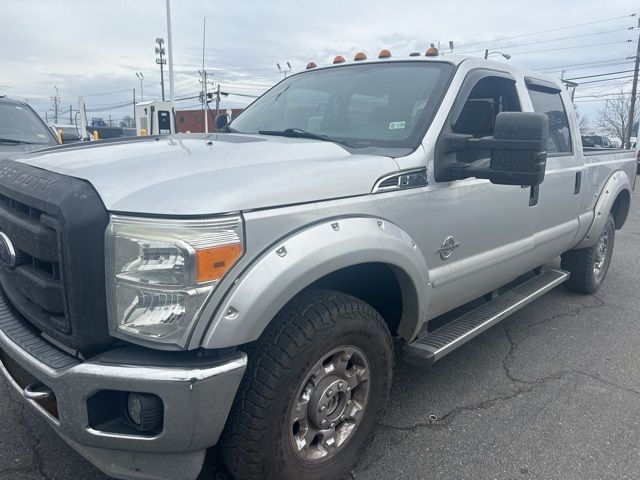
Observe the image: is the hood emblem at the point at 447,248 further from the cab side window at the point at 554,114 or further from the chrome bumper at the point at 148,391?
the cab side window at the point at 554,114

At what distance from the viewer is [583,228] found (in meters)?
4.75

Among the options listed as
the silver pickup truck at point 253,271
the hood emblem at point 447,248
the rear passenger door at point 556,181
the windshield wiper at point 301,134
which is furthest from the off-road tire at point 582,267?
the windshield wiper at point 301,134

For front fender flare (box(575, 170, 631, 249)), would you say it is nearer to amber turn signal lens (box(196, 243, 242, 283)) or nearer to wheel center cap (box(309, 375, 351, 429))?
wheel center cap (box(309, 375, 351, 429))

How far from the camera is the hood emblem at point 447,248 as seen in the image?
2850 millimetres

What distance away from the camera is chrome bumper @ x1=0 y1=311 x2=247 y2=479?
5.88ft

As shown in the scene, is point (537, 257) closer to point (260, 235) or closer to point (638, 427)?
point (638, 427)

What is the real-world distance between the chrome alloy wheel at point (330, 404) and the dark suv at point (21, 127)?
5.58 meters

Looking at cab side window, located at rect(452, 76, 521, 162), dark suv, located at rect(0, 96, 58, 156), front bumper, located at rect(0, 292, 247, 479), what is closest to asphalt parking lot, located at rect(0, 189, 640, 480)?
front bumper, located at rect(0, 292, 247, 479)

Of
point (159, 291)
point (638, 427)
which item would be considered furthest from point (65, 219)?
point (638, 427)

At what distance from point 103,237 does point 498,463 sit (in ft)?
6.95

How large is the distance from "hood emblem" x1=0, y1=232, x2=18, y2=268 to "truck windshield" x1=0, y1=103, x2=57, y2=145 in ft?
16.4

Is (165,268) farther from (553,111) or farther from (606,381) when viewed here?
(553,111)

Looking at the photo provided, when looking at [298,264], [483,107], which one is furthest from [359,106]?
[298,264]

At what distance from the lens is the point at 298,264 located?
1.98 m
